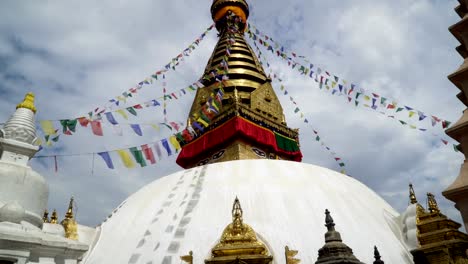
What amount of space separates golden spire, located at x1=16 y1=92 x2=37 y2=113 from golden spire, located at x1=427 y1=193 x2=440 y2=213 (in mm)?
9365

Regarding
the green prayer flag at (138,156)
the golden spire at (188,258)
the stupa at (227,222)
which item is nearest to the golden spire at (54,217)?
the stupa at (227,222)

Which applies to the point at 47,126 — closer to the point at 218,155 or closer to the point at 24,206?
the point at 24,206

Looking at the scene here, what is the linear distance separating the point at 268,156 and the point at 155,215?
1083 cm

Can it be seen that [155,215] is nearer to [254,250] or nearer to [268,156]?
[254,250]

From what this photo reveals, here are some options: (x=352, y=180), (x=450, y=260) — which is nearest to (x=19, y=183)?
(x=450, y=260)

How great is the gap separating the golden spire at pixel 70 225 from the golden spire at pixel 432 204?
A: 376 inches

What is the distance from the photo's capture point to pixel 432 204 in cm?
878

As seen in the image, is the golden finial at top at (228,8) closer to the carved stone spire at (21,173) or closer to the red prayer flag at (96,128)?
the red prayer flag at (96,128)

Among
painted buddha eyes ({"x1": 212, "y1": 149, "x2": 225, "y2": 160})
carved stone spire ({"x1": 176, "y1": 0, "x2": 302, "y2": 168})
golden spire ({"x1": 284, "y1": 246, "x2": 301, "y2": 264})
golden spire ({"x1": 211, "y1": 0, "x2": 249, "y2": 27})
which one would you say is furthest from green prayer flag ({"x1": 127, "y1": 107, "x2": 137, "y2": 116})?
golden spire ({"x1": 211, "y1": 0, "x2": 249, "y2": 27})

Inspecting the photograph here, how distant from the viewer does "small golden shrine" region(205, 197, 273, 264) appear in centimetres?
730

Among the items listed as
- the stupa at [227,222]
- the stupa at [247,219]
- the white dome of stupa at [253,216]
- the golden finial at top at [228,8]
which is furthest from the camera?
the golden finial at top at [228,8]

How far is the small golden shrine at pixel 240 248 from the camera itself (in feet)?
24.0

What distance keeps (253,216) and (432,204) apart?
4687mm

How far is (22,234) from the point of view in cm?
437
